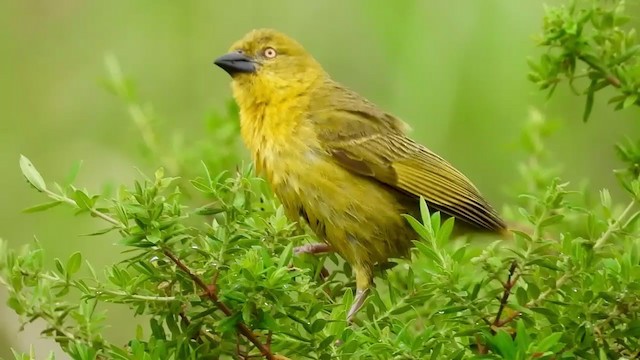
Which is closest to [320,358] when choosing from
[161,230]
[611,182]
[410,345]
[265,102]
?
[410,345]

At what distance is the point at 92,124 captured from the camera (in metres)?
5.76

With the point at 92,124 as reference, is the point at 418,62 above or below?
above

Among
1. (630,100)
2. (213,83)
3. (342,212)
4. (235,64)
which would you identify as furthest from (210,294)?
(213,83)

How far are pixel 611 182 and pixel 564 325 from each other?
325 centimetres

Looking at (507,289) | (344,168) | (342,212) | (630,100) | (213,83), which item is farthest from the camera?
(213,83)

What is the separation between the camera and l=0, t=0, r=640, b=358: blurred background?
458 centimetres

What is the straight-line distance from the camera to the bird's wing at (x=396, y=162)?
3.75m

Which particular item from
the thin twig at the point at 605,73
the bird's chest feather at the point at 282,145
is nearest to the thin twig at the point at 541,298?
the thin twig at the point at 605,73

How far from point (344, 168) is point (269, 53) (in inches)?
26.3

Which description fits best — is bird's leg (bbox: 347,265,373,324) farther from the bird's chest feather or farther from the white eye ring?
the white eye ring

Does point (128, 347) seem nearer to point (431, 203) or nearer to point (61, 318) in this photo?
point (61, 318)

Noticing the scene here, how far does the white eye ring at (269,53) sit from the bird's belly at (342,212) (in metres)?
0.64

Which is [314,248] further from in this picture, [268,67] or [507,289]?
[507,289]

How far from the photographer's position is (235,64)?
4129 mm
